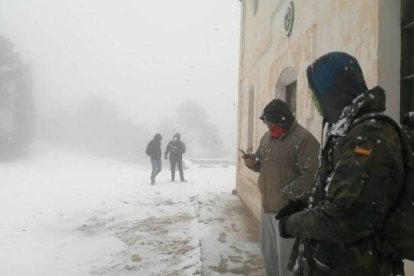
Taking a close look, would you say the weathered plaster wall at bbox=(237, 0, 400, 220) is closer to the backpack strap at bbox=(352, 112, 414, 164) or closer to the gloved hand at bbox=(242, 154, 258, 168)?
the gloved hand at bbox=(242, 154, 258, 168)

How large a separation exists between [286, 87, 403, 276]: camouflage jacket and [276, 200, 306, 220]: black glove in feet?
0.45

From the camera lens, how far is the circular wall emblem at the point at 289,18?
5535 mm

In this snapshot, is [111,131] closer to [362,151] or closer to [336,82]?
[336,82]

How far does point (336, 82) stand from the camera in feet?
5.74

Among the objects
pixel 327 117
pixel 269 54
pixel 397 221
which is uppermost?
pixel 269 54

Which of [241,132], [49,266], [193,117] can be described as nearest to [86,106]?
[193,117]

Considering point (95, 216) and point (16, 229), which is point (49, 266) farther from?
point (95, 216)

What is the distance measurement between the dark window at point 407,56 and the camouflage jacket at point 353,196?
1.56 meters

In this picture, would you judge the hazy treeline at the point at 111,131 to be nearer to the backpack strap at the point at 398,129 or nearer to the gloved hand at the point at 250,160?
the gloved hand at the point at 250,160

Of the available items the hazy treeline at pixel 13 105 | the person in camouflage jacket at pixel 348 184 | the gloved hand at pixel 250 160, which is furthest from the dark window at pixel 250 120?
the hazy treeline at pixel 13 105

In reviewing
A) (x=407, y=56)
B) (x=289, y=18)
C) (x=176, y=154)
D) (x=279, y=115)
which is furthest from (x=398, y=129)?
(x=176, y=154)

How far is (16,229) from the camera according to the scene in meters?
7.80

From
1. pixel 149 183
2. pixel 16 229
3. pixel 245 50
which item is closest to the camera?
pixel 16 229

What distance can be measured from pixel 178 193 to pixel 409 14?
8.94 meters
